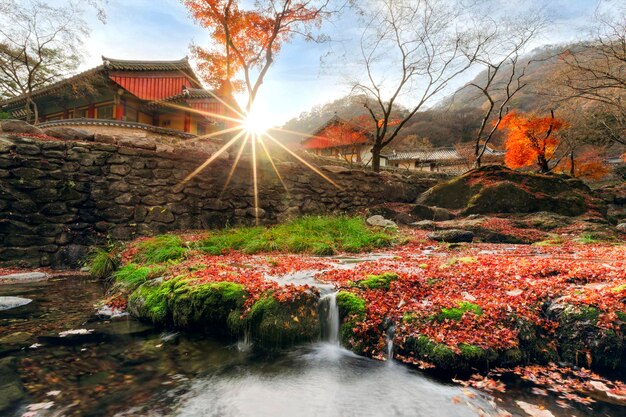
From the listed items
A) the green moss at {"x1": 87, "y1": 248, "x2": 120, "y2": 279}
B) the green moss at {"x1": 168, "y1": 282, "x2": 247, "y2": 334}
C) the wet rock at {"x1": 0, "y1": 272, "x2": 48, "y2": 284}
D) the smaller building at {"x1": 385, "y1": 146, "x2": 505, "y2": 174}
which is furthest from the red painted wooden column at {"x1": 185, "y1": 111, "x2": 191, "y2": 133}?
the green moss at {"x1": 168, "y1": 282, "x2": 247, "y2": 334}

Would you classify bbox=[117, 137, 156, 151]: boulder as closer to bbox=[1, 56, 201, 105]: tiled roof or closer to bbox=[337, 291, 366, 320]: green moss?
bbox=[337, 291, 366, 320]: green moss

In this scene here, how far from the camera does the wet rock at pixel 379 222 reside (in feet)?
34.1

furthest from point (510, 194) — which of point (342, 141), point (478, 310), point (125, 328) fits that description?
point (342, 141)

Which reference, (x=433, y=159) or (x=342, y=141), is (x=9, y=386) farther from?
(x=433, y=159)

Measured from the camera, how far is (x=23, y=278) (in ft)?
20.9

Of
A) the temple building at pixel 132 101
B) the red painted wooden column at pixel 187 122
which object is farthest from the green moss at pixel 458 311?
the red painted wooden column at pixel 187 122

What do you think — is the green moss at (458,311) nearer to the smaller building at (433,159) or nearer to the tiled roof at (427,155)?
the smaller building at (433,159)

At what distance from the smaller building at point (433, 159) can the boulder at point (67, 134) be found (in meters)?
32.1

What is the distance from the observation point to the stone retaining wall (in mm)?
7297

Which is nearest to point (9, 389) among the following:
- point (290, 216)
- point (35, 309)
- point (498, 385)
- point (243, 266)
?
point (35, 309)

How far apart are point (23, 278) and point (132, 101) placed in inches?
784

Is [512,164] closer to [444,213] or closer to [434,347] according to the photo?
[444,213]

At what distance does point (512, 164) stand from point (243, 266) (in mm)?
25759

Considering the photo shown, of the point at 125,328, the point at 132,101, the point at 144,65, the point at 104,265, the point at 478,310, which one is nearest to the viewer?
the point at 478,310
